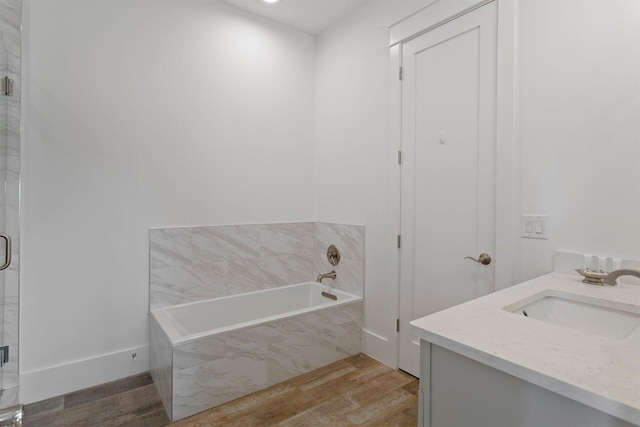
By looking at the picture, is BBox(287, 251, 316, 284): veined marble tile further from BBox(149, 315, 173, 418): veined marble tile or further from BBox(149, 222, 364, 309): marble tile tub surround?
BBox(149, 315, 173, 418): veined marble tile

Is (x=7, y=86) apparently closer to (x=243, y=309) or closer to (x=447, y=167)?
(x=243, y=309)

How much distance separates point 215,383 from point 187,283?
33.3 inches

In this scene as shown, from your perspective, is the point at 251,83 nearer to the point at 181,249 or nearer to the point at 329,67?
the point at 329,67

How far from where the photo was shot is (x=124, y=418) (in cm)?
186

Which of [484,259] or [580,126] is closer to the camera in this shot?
[580,126]

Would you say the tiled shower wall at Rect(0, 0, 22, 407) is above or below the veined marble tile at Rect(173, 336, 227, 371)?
above

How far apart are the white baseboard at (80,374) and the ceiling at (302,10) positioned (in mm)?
2834

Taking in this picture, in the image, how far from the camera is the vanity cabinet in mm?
696

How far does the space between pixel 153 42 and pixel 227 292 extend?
200 centimetres

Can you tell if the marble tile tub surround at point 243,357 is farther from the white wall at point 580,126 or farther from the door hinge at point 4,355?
the white wall at point 580,126

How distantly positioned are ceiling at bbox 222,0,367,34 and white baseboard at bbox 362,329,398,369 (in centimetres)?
271

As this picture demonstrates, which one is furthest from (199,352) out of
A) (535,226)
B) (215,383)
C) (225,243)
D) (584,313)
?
(535,226)

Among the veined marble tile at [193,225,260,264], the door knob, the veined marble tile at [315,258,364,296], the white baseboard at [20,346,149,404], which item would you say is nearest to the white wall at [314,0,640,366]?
the door knob

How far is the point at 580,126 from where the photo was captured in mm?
1558
